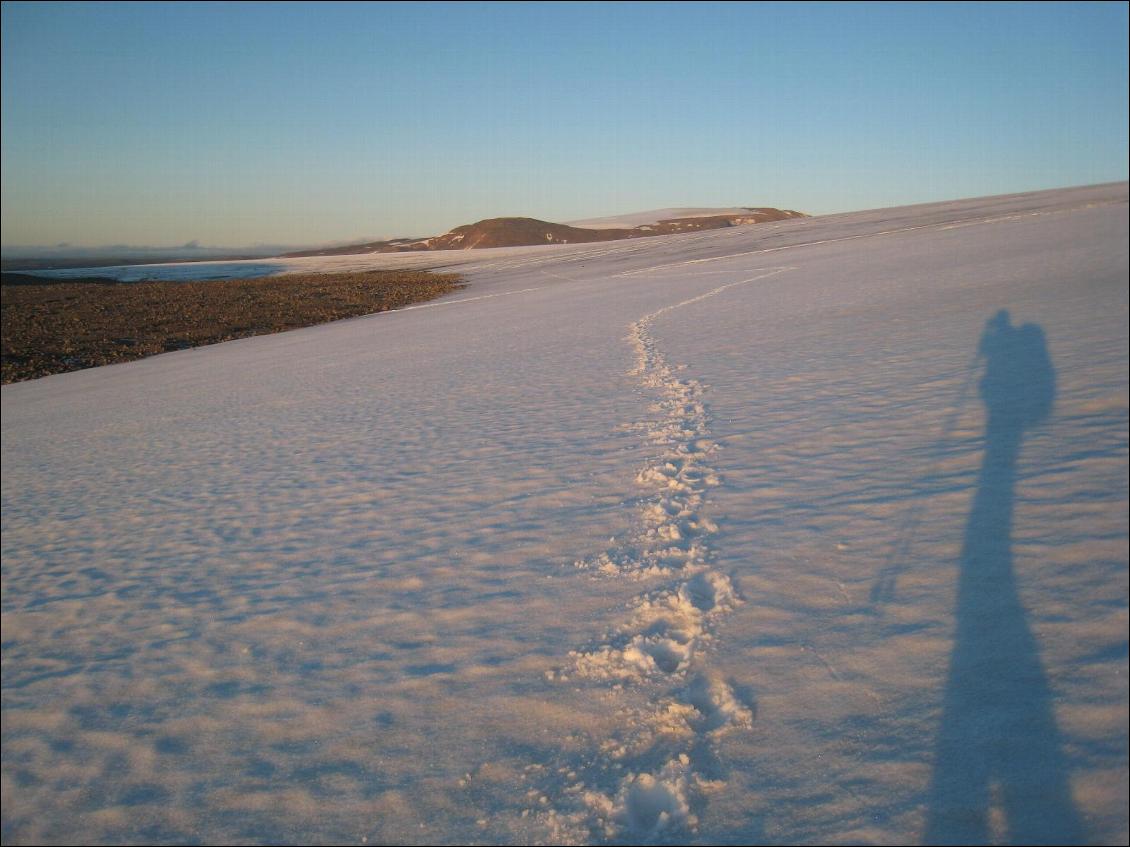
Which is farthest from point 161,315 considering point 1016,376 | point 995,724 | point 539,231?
point 539,231

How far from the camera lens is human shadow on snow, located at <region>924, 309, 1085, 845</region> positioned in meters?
2.20

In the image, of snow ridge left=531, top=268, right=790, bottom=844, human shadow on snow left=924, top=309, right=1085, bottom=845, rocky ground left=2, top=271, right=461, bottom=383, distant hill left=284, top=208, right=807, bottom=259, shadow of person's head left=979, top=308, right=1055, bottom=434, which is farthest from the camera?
distant hill left=284, top=208, right=807, bottom=259

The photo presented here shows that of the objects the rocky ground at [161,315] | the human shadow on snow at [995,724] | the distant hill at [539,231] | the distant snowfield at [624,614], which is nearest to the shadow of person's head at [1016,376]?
the distant snowfield at [624,614]

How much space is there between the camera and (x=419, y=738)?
319cm

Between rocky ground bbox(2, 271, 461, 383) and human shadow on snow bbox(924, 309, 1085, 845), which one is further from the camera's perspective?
rocky ground bbox(2, 271, 461, 383)

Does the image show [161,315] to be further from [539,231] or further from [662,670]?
[539,231]

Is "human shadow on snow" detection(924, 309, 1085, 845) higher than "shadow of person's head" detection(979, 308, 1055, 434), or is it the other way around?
"shadow of person's head" detection(979, 308, 1055, 434)

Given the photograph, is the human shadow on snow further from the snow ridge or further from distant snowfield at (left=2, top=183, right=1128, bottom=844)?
the snow ridge

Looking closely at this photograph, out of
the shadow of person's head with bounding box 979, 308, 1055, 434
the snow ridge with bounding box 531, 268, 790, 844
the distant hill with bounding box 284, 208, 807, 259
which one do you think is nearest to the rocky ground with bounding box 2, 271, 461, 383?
the snow ridge with bounding box 531, 268, 790, 844

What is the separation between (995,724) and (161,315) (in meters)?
34.1

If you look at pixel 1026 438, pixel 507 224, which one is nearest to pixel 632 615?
pixel 1026 438

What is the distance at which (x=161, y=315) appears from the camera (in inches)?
1195

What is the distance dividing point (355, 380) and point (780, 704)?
37.1 feet

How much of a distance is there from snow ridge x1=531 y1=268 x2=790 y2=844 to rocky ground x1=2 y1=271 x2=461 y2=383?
20.6 m
